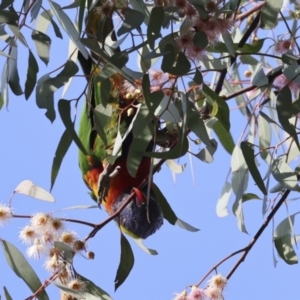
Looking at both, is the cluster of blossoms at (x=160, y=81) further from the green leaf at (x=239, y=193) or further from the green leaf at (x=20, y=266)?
the green leaf at (x=20, y=266)

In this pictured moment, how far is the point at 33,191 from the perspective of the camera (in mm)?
1469

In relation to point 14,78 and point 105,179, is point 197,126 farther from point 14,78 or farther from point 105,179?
point 105,179

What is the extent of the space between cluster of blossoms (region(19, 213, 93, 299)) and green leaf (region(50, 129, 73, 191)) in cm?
9

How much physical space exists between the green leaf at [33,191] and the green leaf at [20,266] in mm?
132

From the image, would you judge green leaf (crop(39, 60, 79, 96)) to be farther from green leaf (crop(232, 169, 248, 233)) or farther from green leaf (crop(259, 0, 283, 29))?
green leaf (crop(232, 169, 248, 233))

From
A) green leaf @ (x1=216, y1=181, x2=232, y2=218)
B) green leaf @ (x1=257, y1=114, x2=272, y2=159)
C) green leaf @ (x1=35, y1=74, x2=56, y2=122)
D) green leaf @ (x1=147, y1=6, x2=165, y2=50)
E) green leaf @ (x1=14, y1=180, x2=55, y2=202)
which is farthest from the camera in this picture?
green leaf @ (x1=216, y1=181, x2=232, y2=218)

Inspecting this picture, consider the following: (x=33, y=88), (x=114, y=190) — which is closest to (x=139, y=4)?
(x=33, y=88)

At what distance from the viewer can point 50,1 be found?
1.23 m

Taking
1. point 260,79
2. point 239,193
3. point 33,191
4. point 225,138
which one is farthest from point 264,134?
point 33,191

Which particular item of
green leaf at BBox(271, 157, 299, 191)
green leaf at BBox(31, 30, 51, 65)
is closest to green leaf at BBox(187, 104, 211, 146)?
green leaf at BBox(271, 157, 299, 191)

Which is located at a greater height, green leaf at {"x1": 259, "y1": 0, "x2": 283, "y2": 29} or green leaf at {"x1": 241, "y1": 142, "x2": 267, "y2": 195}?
green leaf at {"x1": 259, "y1": 0, "x2": 283, "y2": 29}

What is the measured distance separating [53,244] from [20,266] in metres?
0.10

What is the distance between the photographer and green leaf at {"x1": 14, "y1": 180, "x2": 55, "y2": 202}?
146 centimetres

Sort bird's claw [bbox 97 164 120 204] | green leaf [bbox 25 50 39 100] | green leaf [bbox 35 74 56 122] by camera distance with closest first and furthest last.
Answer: green leaf [bbox 35 74 56 122] → green leaf [bbox 25 50 39 100] → bird's claw [bbox 97 164 120 204]
